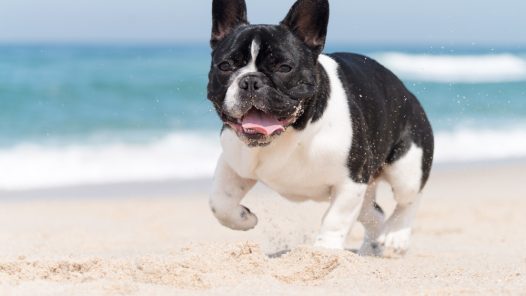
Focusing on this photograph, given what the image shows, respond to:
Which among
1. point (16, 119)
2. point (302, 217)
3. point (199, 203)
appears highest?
point (302, 217)

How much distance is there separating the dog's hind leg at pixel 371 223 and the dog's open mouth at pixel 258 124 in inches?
73.1

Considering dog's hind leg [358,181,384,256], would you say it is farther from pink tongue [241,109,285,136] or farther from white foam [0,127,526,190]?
white foam [0,127,526,190]

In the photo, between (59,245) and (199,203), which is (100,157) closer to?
(199,203)

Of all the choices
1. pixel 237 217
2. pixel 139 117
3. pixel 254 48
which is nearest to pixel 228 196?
pixel 237 217

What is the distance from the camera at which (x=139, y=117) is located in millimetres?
17156

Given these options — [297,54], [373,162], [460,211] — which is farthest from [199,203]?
[297,54]

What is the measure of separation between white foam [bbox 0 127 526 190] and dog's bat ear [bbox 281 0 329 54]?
638 centimetres

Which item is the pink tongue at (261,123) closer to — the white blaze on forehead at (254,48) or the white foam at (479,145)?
the white blaze on forehead at (254,48)

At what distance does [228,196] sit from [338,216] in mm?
690

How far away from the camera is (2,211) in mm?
9789

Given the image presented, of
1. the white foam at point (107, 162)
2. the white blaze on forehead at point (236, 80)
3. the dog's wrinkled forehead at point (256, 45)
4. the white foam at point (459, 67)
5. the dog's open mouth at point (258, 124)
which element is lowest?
the white foam at point (459, 67)

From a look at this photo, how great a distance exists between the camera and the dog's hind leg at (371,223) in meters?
7.22

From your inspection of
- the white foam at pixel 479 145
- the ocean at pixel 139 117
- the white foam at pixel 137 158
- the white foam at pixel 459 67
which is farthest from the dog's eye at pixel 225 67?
the white foam at pixel 459 67

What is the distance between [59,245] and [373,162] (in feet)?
8.53
